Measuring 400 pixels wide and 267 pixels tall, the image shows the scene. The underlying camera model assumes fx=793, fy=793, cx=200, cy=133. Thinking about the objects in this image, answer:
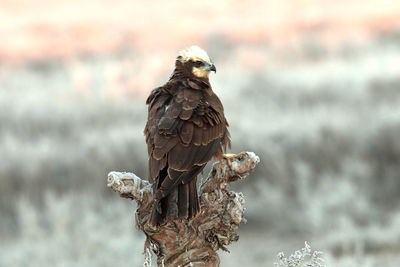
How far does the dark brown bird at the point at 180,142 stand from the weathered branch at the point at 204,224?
0.12 metres

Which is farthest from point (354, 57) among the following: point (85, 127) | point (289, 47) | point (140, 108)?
point (85, 127)

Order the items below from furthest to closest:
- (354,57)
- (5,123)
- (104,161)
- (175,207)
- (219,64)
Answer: (219,64), (354,57), (5,123), (104,161), (175,207)

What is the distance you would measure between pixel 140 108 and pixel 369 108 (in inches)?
137

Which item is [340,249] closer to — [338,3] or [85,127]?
[85,127]

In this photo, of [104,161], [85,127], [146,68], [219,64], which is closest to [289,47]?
[219,64]

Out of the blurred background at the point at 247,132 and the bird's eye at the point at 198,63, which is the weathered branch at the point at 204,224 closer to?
the bird's eye at the point at 198,63

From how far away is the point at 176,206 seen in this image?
4.51m

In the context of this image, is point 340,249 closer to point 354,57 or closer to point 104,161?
point 104,161

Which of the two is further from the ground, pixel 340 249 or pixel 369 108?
pixel 369 108

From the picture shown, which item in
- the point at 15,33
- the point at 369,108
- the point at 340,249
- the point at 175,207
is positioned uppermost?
the point at 15,33

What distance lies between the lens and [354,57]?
1431cm

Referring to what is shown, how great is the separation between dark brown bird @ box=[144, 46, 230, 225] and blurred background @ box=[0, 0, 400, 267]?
308 centimetres

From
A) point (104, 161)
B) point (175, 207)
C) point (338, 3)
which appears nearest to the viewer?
point (175, 207)

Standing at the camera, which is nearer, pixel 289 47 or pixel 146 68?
pixel 146 68
